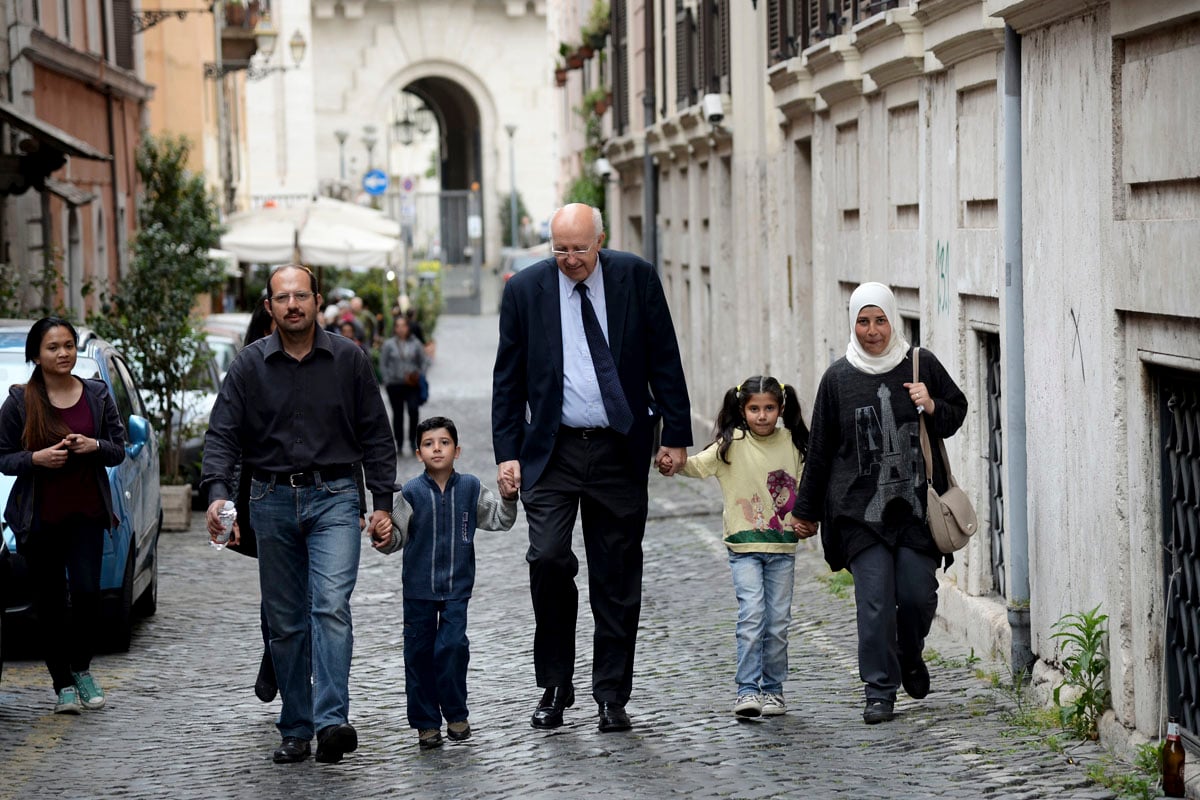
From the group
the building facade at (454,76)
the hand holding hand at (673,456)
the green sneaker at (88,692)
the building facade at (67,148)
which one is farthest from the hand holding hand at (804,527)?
the building facade at (454,76)

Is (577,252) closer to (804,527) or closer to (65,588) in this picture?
(804,527)

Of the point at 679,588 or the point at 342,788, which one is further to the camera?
the point at 679,588

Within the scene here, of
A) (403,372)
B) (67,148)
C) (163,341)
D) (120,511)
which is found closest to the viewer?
(120,511)

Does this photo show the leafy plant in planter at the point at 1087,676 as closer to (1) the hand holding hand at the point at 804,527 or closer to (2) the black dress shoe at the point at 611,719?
(1) the hand holding hand at the point at 804,527

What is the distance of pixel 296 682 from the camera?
769cm

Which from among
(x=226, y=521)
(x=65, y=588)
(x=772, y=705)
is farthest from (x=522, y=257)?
(x=226, y=521)

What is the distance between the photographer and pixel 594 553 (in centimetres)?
807

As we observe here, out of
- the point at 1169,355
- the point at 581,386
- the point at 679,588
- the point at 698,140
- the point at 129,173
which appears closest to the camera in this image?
the point at 1169,355

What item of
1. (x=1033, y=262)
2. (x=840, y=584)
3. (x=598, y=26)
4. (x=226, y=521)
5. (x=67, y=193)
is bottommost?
(x=840, y=584)

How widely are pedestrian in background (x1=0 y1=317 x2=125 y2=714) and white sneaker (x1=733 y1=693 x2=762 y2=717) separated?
2.94 m

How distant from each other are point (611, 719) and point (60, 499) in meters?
2.77

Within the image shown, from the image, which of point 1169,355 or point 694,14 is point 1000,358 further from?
point 694,14

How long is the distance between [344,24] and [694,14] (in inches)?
2083

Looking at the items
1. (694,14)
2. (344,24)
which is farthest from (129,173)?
(344,24)
